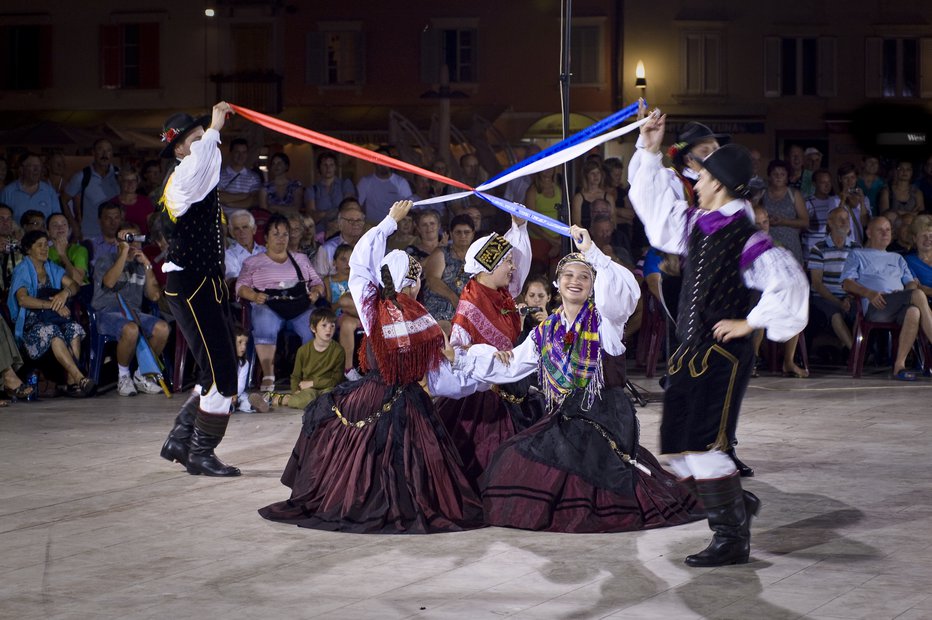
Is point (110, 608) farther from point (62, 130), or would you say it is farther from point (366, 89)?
point (366, 89)

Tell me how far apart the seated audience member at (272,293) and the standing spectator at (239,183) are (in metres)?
2.21

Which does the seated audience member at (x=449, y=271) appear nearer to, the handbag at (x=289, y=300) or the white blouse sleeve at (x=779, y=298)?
the handbag at (x=289, y=300)

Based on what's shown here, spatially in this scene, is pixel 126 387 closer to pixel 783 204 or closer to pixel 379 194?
pixel 379 194

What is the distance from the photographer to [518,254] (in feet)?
23.2

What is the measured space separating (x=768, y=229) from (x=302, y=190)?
4.48 meters

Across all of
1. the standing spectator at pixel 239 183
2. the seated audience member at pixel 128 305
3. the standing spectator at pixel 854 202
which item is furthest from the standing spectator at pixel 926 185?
the seated audience member at pixel 128 305

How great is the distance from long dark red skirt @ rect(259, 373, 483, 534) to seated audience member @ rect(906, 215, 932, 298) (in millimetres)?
6631

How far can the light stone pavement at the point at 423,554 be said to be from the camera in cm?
470

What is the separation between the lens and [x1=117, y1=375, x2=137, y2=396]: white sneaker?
1045 cm

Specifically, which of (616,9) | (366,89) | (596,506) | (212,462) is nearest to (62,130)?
(366,89)

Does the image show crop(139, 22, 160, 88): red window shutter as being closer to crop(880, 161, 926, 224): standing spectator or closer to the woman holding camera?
crop(880, 161, 926, 224): standing spectator

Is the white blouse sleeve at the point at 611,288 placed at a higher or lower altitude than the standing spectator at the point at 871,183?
lower

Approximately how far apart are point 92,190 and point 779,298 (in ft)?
27.6

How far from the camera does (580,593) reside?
15.9 ft
